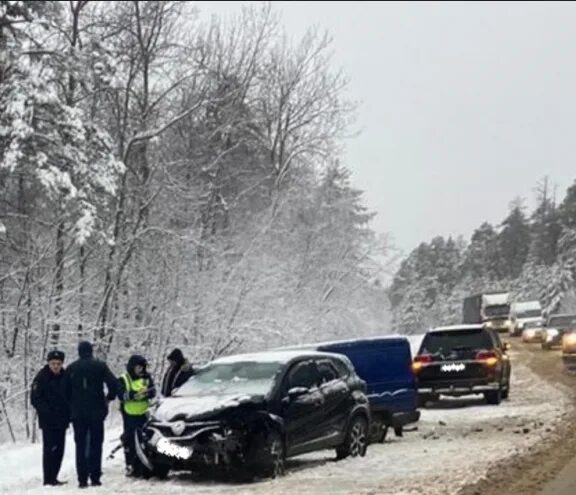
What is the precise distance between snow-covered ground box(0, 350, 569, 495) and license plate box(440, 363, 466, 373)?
2.26 metres

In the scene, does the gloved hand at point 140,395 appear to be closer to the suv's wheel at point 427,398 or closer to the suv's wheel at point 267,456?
the suv's wheel at point 267,456

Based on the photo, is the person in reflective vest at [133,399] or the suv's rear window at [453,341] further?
the suv's rear window at [453,341]

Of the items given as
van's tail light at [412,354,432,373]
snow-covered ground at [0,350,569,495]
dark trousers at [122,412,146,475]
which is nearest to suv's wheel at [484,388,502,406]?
van's tail light at [412,354,432,373]

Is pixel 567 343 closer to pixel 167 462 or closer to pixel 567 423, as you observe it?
pixel 567 423

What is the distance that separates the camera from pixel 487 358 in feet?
73.9

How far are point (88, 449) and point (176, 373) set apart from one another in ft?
8.11

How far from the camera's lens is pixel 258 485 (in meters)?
12.3

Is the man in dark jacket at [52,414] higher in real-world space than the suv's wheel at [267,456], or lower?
higher

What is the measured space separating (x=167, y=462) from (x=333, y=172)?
34513mm

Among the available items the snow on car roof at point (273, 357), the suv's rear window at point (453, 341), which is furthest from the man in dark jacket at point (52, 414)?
the suv's rear window at point (453, 341)

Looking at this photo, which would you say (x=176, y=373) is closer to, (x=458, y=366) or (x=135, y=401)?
(x=135, y=401)

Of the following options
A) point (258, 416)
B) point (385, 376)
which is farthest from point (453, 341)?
point (258, 416)

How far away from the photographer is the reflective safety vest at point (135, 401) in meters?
13.7

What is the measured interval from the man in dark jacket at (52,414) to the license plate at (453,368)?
36.7ft
